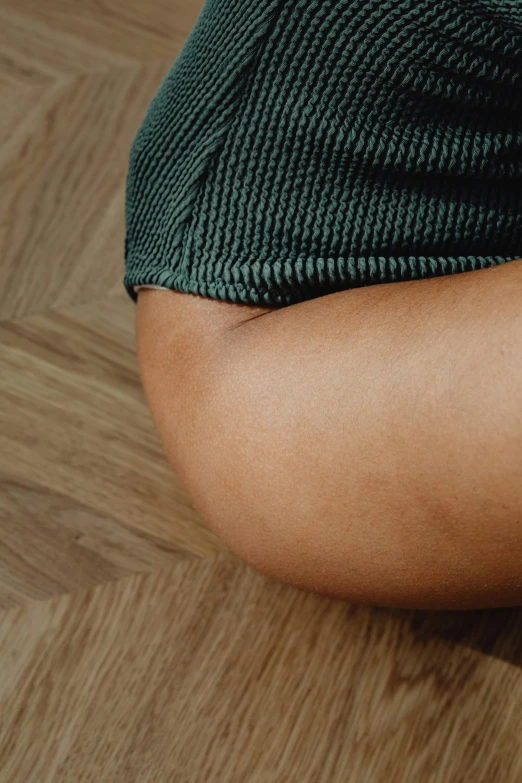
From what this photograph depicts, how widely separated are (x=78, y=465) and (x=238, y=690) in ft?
0.60

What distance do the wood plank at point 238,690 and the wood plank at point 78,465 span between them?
0.07 ft

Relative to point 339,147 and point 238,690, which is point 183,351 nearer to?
point 339,147

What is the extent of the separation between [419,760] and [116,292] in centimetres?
39

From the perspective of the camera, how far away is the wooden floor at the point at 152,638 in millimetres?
411

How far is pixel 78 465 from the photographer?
0.46 meters

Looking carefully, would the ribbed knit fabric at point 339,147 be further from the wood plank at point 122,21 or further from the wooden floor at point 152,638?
the wood plank at point 122,21

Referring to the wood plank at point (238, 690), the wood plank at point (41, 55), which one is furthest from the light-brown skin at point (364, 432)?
the wood plank at point (41, 55)

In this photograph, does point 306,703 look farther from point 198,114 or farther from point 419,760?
point 198,114

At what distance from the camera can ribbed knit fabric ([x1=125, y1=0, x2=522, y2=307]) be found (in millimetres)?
286

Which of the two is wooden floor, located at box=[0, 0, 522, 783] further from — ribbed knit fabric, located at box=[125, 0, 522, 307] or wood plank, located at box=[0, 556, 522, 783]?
ribbed knit fabric, located at box=[125, 0, 522, 307]

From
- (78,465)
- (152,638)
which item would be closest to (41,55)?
(78,465)

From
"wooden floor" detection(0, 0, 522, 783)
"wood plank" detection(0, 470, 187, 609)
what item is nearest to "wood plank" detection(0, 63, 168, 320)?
"wooden floor" detection(0, 0, 522, 783)

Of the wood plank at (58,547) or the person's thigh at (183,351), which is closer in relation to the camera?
the person's thigh at (183,351)

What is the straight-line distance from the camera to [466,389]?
239 millimetres
